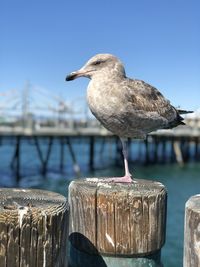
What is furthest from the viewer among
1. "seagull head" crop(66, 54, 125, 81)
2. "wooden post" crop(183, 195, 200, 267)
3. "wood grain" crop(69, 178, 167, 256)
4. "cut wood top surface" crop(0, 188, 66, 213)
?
"seagull head" crop(66, 54, 125, 81)

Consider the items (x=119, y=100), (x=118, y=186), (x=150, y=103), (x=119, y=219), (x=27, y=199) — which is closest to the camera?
(x=27, y=199)

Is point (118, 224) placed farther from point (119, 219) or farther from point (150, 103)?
point (150, 103)

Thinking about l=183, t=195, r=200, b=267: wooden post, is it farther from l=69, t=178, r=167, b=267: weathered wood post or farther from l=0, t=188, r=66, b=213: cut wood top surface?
l=0, t=188, r=66, b=213: cut wood top surface

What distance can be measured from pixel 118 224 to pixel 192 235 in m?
0.62

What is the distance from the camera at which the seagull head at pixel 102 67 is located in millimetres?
3992

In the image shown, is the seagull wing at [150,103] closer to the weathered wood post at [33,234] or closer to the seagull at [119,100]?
the seagull at [119,100]

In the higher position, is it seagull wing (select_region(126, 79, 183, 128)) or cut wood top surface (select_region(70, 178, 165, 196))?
seagull wing (select_region(126, 79, 183, 128))

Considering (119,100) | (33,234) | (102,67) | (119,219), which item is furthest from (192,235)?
(102,67)

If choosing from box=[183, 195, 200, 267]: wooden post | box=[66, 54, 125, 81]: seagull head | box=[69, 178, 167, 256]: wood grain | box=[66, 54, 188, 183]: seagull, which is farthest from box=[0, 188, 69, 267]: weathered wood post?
box=[66, 54, 125, 81]: seagull head

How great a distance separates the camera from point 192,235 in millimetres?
2516

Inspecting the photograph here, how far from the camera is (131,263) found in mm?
3066

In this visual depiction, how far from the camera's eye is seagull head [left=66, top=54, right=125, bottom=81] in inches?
157

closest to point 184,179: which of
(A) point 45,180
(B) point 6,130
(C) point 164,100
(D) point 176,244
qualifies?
(A) point 45,180

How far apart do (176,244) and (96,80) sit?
9.88 m
